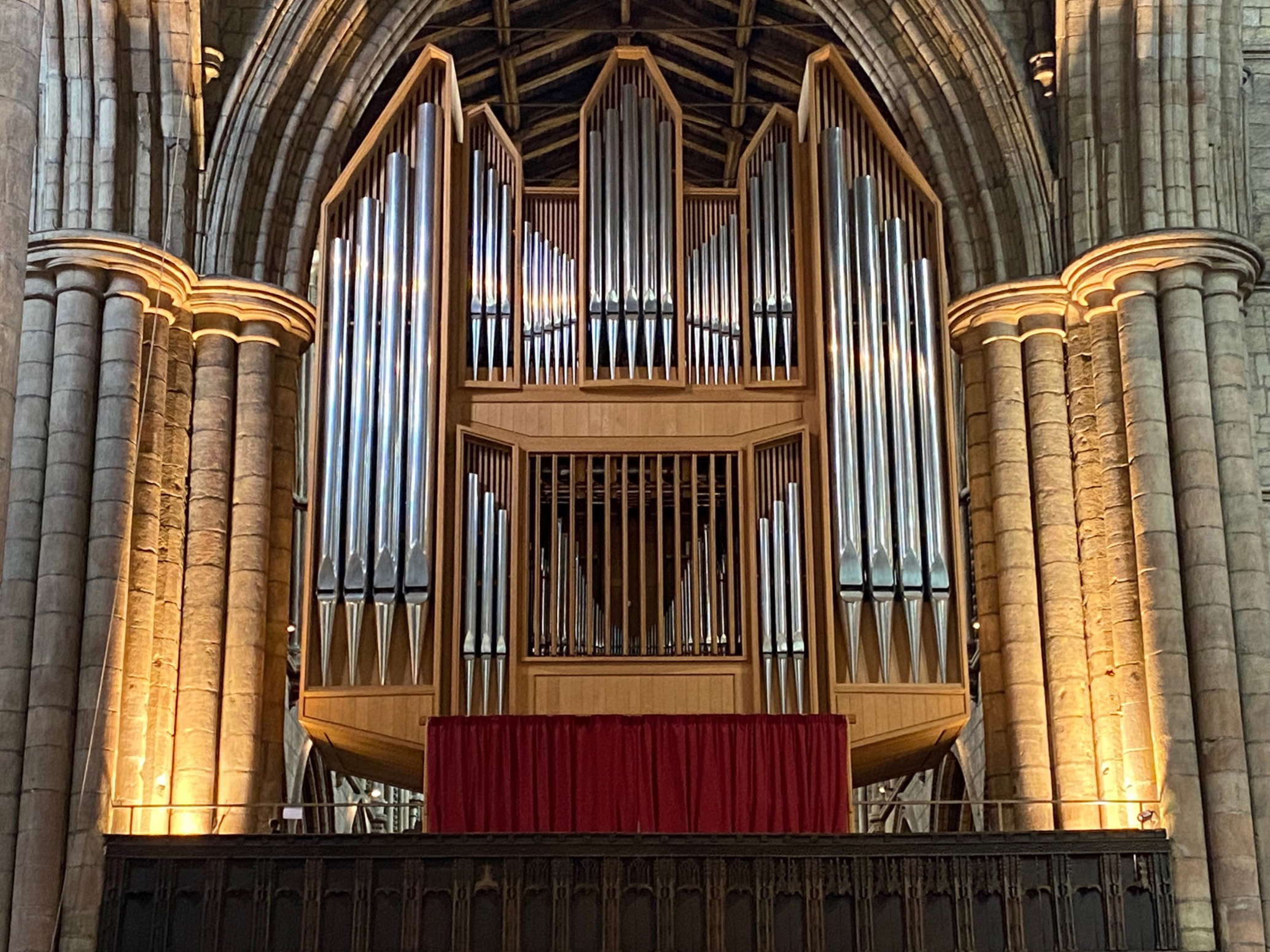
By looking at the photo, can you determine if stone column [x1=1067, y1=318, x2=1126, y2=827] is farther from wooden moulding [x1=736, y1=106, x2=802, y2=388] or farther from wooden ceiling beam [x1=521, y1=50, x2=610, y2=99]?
wooden ceiling beam [x1=521, y1=50, x2=610, y2=99]

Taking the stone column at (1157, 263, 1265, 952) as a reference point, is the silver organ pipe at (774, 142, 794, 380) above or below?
above

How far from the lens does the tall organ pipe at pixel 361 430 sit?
16969 millimetres

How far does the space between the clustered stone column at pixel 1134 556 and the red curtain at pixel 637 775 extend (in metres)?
1.91

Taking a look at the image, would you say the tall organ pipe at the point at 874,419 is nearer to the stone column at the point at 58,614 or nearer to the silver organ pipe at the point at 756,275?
the silver organ pipe at the point at 756,275

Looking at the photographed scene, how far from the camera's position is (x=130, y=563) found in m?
16.4

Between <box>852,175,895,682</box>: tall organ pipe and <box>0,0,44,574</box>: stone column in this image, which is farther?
<box>852,175,895,682</box>: tall organ pipe

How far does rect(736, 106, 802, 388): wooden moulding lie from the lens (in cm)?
1809

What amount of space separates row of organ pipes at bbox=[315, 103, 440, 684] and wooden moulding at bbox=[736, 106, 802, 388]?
9.34 feet

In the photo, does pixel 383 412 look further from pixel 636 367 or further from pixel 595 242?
pixel 595 242

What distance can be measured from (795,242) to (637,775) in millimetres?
5334

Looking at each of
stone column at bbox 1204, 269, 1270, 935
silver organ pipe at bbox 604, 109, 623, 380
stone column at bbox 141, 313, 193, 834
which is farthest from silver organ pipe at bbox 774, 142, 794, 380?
stone column at bbox 141, 313, 193, 834

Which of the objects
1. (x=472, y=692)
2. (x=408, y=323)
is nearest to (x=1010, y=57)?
(x=408, y=323)

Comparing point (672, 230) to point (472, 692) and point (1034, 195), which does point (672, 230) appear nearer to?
point (1034, 195)

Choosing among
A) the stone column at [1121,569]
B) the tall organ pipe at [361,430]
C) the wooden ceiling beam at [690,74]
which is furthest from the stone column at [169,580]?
the wooden ceiling beam at [690,74]
